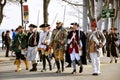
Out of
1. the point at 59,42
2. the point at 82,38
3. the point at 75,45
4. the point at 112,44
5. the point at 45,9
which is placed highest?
the point at 45,9

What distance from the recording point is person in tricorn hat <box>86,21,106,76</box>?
1723 cm

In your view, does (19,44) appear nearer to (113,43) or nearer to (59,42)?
(59,42)

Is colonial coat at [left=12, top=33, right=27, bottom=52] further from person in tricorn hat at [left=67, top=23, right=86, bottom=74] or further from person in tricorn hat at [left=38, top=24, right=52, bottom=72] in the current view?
person in tricorn hat at [left=67, top=23, right=86, bottom=74]

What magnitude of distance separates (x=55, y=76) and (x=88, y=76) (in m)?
1.11

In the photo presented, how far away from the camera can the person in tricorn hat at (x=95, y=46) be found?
1723 centimetres

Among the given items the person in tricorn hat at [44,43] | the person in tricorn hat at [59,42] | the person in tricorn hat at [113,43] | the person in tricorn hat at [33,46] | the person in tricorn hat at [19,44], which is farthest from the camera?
the person in tricorn hat at [113,43]

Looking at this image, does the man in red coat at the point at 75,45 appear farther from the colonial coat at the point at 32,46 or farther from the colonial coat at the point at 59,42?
the colonial coat at the point at 32,46

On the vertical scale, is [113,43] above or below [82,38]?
below

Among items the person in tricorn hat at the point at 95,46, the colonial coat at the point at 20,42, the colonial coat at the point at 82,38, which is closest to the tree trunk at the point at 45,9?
the colonial coat at the point at 20,42

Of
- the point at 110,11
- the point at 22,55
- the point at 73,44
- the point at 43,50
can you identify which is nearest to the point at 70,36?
the point at 73,44

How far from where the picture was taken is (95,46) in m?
17.3

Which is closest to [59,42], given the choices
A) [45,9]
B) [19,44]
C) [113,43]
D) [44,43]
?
[44,43]

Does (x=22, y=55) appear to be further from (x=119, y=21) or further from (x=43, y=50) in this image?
(x=119, y=21)

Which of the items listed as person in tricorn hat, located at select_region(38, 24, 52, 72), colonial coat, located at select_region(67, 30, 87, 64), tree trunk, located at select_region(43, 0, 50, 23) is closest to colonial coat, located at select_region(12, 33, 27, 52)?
person in tricorn hat, located at select_region(38, 24, 52, 72)
